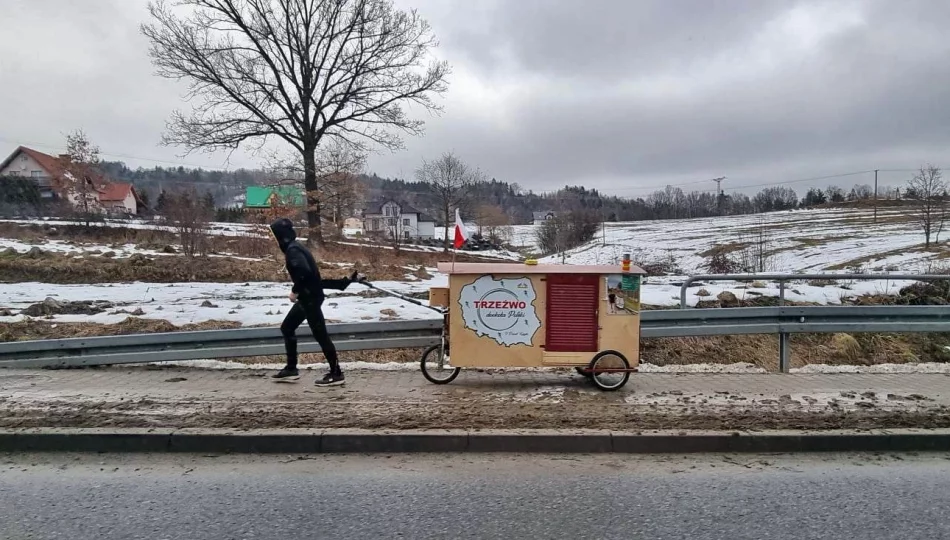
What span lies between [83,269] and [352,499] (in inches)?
616

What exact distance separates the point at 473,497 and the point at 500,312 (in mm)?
2623

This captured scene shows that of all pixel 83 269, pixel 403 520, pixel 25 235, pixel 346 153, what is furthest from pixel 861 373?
pixel 25 235

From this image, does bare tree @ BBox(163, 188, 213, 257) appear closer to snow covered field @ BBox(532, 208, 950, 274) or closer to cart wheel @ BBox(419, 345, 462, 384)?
cart wheel @ BBox(419, 345, 462, 384)

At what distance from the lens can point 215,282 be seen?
15.8 metres

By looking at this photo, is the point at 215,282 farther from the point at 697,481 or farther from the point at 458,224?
the point at 697,481

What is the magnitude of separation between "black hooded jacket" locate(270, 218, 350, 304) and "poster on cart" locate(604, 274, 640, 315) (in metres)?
2.95

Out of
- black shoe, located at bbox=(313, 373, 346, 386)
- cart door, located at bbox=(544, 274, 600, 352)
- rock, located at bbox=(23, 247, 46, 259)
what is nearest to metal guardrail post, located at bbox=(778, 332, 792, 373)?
cart door, located at bbox=(544, 274, 600, 352)

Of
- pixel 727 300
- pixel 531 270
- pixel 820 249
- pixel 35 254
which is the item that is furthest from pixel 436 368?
pixel 820 249

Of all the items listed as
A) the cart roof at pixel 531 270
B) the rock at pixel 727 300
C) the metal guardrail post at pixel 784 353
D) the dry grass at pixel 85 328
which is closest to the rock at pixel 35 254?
the dry grass at pixel 85 328

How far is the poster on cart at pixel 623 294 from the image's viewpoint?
20.8 ft

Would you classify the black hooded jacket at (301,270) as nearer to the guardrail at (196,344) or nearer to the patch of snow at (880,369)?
the guardrail at (196,344)

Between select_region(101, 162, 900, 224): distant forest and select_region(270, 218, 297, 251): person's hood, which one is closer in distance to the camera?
select_region(270, 218, 297, 251): person's hood

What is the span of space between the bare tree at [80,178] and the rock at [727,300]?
33.1 meters

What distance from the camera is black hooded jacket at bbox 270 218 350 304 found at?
6.37m
